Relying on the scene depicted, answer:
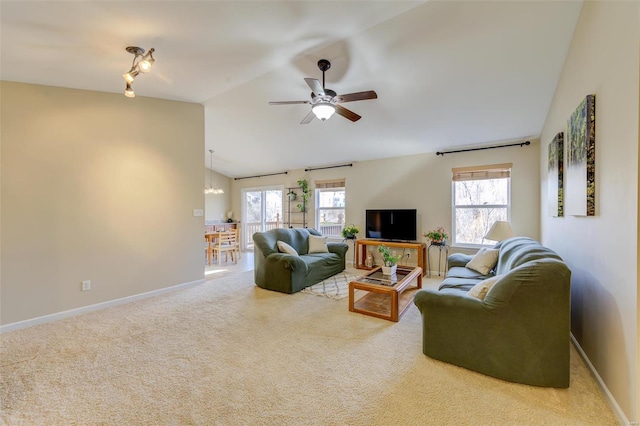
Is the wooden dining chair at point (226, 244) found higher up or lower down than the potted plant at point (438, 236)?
lower down

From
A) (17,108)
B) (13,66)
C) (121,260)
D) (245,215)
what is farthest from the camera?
(245,215)

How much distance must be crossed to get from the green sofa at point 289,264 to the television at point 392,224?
0.94m

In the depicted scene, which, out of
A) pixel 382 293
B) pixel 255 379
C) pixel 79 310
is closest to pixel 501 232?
pixel 382 293

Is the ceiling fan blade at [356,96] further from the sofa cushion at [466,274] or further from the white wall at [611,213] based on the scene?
the sofa cushion at [466,274]

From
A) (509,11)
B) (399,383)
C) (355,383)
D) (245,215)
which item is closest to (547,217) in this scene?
(509,11)

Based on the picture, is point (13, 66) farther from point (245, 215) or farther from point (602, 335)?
point (245, 215)

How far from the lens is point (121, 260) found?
3438 millimetres

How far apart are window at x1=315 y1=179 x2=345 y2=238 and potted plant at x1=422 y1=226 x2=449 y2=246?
213 centimetres

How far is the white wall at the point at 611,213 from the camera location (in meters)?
1.42

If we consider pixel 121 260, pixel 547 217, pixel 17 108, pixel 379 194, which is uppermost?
pixel 17 108

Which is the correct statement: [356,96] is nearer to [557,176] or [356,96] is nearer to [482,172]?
[557,176]

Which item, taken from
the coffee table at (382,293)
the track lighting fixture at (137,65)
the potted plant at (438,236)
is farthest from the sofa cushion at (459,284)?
the track lighting fixture at (137,65)

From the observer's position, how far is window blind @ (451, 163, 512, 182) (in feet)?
14.6

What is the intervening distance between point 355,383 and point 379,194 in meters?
4.23
